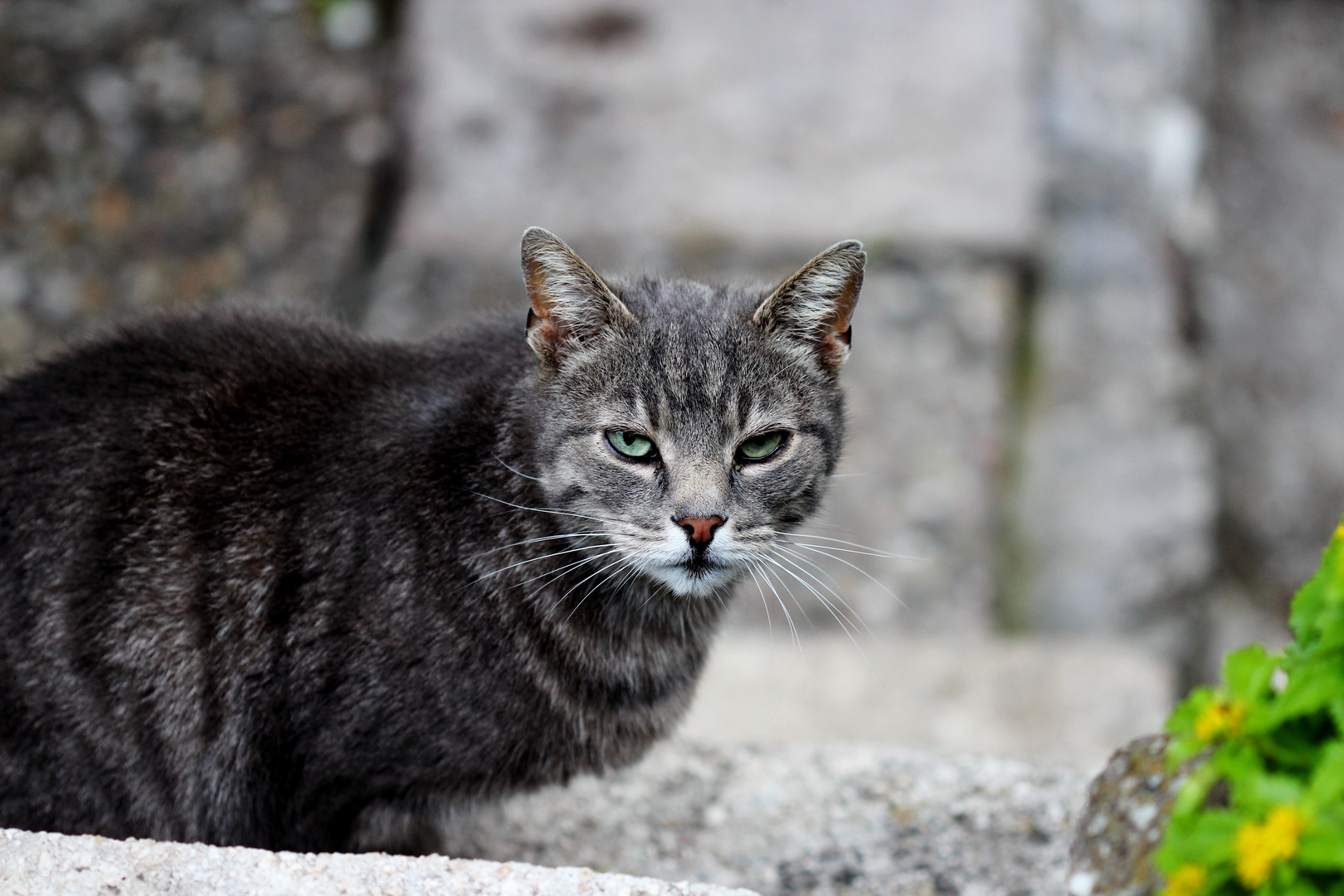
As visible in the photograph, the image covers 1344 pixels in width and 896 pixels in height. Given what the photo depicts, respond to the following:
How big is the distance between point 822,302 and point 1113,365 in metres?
3.70

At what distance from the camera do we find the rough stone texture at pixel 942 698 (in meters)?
5.21

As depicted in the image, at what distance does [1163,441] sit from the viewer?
→ 624 cm

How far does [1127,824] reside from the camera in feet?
7.44

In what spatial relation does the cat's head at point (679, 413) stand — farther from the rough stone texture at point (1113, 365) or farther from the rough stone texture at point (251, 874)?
the rough stone texture at point (1113, 365)

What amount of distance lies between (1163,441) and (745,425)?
3.90 metres

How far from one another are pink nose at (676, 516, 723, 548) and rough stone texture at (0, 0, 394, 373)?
3.68 meters

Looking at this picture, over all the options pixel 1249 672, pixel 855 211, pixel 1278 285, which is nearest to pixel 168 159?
pixel 855 211

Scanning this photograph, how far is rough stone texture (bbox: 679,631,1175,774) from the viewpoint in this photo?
205 inches

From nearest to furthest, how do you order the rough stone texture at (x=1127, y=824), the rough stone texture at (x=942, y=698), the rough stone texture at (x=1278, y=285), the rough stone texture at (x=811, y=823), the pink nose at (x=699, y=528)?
Answer: the rough stone texture at (x=1127, y=824)
the pink nose at (x=699, y=528)
the rough stone texture at (x=811, y=823)
the rough stone texture at (x=942, y=698)
the rough stone texture at (x=1278, y=285)

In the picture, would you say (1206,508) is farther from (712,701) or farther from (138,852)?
(138,852)

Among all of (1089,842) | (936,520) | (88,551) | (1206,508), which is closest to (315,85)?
(936,520)

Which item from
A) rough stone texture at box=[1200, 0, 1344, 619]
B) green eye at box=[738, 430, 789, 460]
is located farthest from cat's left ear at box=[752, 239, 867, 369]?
rough stone texture at box=[1200, 0, 1344, 619]

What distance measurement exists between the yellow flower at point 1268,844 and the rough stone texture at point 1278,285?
5.71m

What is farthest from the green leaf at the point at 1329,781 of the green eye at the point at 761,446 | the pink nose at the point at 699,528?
the green eye at the point at 761,446
